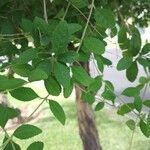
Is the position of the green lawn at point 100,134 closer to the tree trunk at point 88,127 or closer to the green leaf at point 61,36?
the tree trunk at point 88,127

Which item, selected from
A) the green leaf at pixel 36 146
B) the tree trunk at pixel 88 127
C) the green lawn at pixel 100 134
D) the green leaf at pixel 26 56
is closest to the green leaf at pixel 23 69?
the green leaf at pixel 26 56

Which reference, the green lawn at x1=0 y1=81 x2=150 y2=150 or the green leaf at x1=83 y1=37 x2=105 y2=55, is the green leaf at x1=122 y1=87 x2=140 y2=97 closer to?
the green leaf at x1=83 y1=37 x2=105 y2=55

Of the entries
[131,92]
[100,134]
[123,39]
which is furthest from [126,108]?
[100,134]

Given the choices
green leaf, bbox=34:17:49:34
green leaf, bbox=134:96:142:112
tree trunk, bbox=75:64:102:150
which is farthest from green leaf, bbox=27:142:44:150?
tree trunk, bbox=75:64:102:150

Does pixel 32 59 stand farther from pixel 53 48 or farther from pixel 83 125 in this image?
pixel 83 125

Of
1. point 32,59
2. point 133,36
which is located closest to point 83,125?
point 133,36
